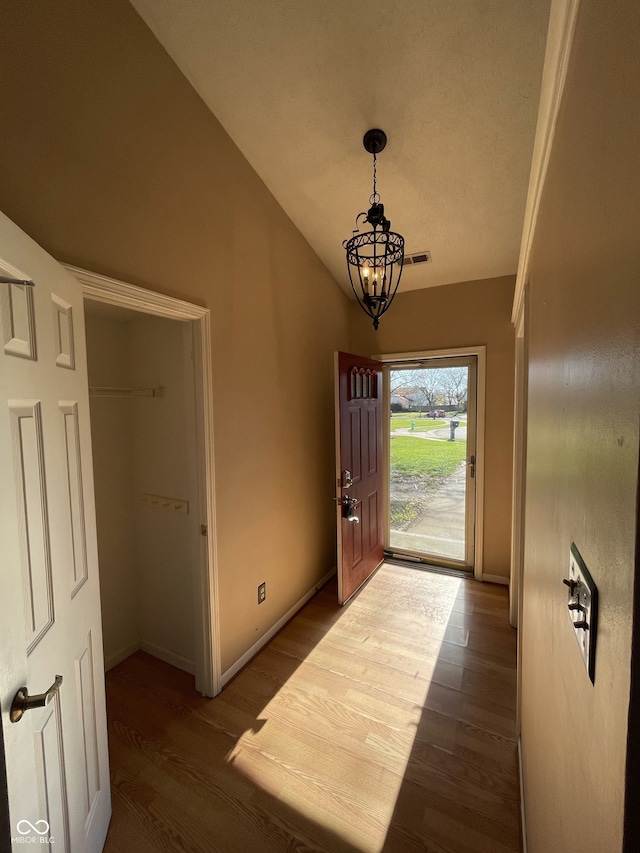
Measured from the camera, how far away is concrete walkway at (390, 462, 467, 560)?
3309 millimetres

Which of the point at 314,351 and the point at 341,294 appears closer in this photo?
the point at 314,351

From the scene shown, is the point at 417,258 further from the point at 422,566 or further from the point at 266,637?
the point at 266,637

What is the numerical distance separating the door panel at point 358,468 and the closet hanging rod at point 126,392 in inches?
47.7

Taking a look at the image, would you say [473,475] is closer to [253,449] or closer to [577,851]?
[253,449]

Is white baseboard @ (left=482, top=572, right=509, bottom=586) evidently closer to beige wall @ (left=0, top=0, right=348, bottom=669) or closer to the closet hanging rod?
beige wall @ (left=0, top=0, right=348, bottom=669)

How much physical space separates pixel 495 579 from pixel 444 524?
596 millimetres

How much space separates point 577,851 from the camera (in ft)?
1.82

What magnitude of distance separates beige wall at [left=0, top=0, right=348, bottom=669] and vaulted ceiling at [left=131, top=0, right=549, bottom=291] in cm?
17

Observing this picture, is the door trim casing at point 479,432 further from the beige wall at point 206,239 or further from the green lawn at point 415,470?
the beige wall at point 206,239

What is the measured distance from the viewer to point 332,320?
3193 mm

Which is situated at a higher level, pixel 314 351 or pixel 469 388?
pixel 314 351

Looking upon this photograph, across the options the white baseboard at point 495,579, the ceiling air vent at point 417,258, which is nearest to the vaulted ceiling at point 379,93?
the ceiling air vent at point 417,258

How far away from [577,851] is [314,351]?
107 inches

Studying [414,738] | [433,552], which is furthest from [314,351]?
[414,738]
